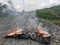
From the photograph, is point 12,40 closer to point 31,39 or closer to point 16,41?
point 16,41

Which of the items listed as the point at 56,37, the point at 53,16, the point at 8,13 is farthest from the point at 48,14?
the point at 56,37

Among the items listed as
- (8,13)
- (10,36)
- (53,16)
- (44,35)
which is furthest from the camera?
(53,16)

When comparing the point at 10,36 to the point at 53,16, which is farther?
the point at 53,16

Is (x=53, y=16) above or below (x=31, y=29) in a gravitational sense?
below

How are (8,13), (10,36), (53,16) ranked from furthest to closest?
1. (53,16)
2. (8,13)
3. (10,36)

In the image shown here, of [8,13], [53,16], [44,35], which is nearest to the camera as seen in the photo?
[44,35]

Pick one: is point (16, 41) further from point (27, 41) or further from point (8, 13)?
point (8, 13)

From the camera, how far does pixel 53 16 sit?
48.7 meters

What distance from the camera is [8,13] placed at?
110 ft

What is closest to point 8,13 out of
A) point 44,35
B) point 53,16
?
point 53,16

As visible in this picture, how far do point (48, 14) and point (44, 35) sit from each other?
3719cm

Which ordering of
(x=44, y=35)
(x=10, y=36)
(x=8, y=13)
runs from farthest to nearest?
(x=8, y=13), (x=10, y=36), (x=44, y=35)

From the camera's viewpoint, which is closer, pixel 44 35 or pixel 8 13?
pixel 44 35

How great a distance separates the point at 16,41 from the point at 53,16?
116 ft
